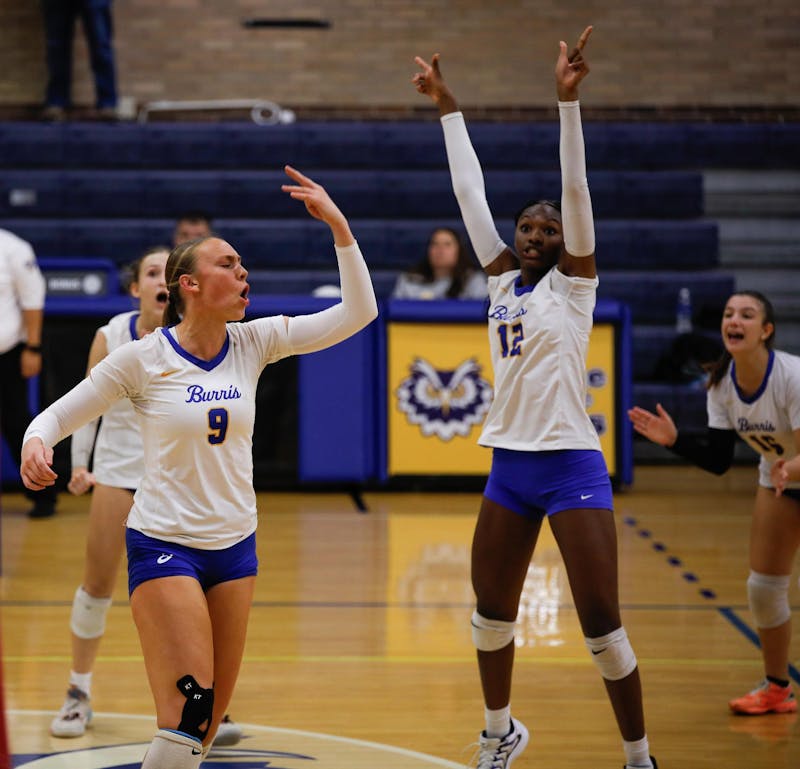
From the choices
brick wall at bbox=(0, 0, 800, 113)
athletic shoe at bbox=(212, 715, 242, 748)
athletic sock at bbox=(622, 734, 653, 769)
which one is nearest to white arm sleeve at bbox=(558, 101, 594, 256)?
athletic sock at bbox=(622, 734, 653, 769)

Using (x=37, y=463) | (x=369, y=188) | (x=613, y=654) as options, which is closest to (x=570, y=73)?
(x=613, y=654)

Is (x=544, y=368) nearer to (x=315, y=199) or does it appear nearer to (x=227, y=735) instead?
(x=315, y=199)

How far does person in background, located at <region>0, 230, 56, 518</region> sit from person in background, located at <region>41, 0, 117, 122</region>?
5.08 meters

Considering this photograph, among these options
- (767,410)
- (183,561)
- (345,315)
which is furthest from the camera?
(767,410)

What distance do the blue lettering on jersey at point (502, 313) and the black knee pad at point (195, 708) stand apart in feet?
5.06

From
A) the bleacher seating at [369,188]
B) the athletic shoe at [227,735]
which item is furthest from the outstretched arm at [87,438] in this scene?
the bleacher seating at [369,188]

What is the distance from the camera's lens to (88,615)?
16.1 feet

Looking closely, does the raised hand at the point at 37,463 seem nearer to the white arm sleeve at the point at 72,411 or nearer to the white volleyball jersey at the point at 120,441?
the white arm sleeve at the point at 72,411

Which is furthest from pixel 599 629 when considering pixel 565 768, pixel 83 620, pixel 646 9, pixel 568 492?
pixel 646 9

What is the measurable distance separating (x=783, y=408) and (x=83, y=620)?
2.64m

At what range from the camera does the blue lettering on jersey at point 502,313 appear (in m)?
4.29

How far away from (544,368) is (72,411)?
1.44m

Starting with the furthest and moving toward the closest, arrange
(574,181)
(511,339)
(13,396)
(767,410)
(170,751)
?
(13,396)
(767,410)
(511,339)
(574,181)
(170,751)

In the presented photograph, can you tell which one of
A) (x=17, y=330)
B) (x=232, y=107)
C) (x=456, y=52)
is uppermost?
(x=456, y=52)
